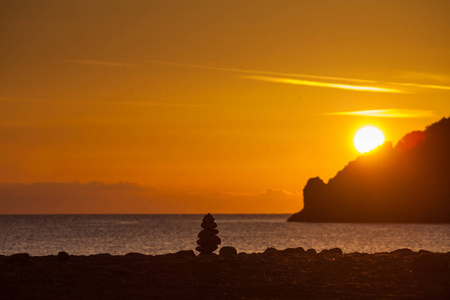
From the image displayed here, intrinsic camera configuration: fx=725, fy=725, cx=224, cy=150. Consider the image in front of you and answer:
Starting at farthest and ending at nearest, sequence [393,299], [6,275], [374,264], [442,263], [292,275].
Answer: [374,264] < [442,263] < [292,275] < [6,275] < [393,299]

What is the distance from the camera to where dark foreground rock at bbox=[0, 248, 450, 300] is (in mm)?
24078

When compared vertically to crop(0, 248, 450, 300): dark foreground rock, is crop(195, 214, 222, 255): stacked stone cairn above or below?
above

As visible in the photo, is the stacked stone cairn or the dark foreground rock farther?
the stacked stone cairn

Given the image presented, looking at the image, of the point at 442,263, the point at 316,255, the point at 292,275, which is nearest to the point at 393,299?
the point at 292,275

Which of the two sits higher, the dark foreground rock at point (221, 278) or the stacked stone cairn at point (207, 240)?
the stacked stone cairn at point (207, 240)

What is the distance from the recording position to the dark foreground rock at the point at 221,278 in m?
24.1

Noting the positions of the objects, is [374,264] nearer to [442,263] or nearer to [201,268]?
[442,263]

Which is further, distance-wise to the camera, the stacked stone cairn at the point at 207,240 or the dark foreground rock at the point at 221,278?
the stacked stone cairn at the point at 207,240

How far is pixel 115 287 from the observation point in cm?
2506

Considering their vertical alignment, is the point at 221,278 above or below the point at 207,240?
below

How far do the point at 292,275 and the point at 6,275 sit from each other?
10.9m

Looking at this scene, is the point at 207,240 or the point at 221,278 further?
the point at 207,240

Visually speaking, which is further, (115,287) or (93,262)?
(93,262)

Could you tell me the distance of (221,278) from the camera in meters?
27.5
